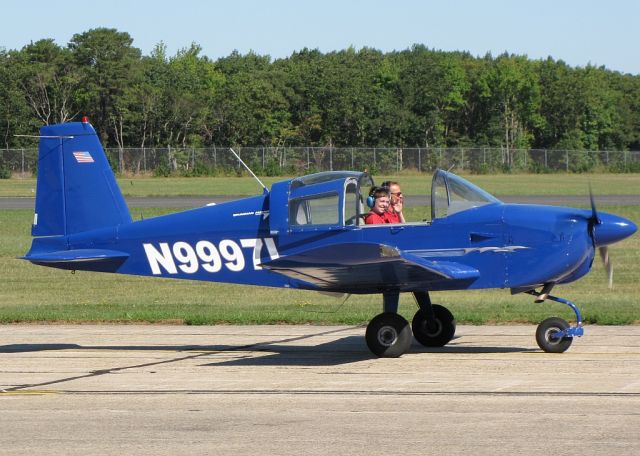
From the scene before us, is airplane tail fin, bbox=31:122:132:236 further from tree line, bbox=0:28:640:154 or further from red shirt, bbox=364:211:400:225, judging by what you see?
tree line, bbox=0:28:640:154

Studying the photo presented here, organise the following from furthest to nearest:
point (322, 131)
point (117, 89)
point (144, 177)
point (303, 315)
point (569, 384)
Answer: point (322, 131) → point (117, 89) → point (144, 177) → point (303, 315) → point (569, 384)

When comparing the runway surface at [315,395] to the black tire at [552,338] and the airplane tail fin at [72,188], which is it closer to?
the black tire at [552,338]

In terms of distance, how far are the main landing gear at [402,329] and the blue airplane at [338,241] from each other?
0.01 metres

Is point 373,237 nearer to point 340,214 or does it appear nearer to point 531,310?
point 340,214

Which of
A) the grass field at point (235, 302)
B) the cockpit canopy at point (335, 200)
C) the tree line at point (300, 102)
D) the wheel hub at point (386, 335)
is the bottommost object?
the grass field at point (235, 302)

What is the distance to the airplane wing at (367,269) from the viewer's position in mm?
11445

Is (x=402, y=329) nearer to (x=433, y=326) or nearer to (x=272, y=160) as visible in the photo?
(x=433, y=326)

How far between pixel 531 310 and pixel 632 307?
1.61m

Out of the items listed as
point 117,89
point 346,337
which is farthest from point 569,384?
point 117,89

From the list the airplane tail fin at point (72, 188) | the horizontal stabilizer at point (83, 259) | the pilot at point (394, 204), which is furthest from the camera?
the airplane tail fin at point (72, 188)

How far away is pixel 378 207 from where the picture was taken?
12625 mm

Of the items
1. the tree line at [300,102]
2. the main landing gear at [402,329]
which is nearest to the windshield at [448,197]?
the main landing gear at [402,329]

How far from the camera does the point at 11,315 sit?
56.7 ft

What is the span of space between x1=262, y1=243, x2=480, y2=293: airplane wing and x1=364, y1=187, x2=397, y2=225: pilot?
58 centimetres
